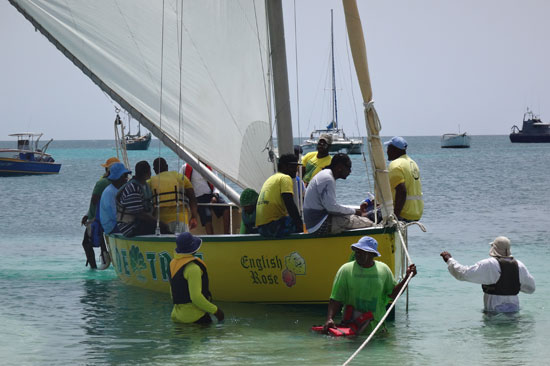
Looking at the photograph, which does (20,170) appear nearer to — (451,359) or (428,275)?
(428,275)

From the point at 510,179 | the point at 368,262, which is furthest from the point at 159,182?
the point at 510,179

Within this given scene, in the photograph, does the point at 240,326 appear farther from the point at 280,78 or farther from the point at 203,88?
the point at 203,88

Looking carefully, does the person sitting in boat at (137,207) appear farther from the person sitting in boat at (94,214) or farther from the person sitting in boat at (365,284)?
the person sitting in boat at (365,284)

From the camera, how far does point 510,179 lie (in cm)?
5438

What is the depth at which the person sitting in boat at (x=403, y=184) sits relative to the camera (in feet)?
37.9

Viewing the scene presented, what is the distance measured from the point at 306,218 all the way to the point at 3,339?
3.89 metres

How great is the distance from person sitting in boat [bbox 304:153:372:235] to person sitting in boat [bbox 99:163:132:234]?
12.5ft

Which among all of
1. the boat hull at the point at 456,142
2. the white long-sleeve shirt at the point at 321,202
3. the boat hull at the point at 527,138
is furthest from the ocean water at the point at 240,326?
the boat hull at the point at 456,142

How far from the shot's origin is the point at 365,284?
930 cm

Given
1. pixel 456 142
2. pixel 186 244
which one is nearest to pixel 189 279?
pixel 186 244

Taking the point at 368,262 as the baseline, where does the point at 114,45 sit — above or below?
above

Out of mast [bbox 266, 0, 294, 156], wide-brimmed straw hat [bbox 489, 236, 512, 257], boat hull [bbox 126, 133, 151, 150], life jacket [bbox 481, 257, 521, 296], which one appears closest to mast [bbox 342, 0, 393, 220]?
mast [bbox 266, 0, 294, 156]

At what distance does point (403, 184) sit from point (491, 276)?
170 cm

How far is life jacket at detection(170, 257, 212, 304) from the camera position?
985cm
